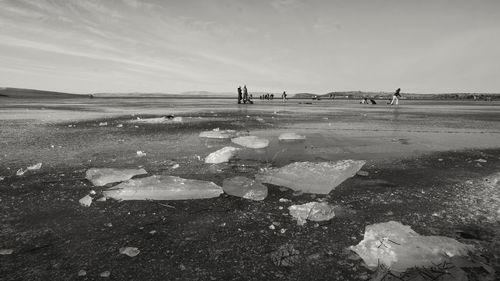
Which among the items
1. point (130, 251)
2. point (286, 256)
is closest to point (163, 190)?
point (130, 251)

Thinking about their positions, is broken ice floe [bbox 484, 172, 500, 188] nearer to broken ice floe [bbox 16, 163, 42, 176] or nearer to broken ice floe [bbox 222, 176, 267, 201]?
broken ice floe [bbox 222, 176, 267, 201]

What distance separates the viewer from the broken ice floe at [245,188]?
3146mm

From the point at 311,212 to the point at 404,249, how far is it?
82 cm

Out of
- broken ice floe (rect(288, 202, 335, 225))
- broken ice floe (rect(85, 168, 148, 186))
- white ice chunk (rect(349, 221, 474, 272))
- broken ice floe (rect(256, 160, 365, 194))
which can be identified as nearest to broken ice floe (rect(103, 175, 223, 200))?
broken ice floe (rect(85, 168, 148, 186))

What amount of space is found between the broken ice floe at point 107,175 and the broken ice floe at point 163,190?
368 millimetres

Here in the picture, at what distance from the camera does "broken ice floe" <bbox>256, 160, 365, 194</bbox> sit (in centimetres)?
340

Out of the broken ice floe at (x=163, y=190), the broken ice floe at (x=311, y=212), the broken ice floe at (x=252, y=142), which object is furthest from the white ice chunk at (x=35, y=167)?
the broken ice floe at (x=311, y=212)

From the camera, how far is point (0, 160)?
15.7ft

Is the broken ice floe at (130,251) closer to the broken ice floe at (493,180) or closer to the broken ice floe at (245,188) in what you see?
the broken ice floe at (245,188)

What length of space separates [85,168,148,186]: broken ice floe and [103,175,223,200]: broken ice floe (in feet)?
1.21

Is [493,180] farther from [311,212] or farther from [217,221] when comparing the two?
[217,221]

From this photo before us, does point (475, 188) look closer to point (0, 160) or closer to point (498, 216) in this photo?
point (498, 216)

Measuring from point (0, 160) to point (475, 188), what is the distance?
22.1ft

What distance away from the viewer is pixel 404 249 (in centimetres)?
204
